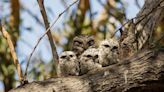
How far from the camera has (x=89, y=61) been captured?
20.2 feet

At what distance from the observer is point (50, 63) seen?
35.6 ft

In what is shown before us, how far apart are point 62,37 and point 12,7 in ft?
4.28

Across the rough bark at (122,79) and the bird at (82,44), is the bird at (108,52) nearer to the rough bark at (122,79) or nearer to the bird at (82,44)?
the rough bark at (122,79)

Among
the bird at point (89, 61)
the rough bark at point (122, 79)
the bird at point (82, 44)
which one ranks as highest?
the bird at point (82, 44)

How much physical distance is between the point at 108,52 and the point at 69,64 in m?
0.44

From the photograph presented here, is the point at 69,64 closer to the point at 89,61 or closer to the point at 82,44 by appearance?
the point at 89,61

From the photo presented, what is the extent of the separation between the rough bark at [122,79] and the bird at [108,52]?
0.27 meters

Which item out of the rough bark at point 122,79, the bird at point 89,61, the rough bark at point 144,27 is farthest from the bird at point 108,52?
the rough bark at point 144,27

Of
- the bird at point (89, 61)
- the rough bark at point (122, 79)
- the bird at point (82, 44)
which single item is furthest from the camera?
the bird at point (82, 44)

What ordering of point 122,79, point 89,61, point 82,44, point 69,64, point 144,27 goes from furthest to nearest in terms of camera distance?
point 144,27
point 82,44
point 69,64
point 89,61
point 122,79

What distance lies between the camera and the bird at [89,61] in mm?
6133

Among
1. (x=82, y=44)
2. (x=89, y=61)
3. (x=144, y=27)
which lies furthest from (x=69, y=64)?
(x=144, y=27)

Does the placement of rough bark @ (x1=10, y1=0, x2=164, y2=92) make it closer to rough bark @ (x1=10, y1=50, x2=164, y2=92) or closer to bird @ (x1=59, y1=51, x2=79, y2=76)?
rough bark @ (x1=10, y1=50, x2=164, y2=92)

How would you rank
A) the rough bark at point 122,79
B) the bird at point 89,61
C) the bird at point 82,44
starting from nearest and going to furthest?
the rough bark at point 122,79 → the bird at point 89,61 → the bird at point 82,44
